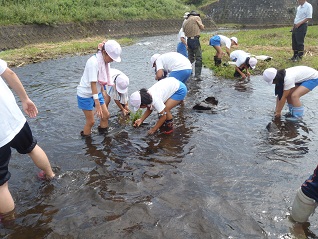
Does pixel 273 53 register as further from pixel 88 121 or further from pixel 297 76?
pixel 88 121

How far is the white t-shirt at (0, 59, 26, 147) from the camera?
9.05 feet

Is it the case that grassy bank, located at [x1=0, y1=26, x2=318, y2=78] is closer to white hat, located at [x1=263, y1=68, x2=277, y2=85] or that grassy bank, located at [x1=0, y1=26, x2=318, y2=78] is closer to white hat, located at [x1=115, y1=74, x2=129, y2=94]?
white hat, located at [x1=263, y1=68, x2=277, y2=85]

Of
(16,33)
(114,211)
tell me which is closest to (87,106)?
(114,211)

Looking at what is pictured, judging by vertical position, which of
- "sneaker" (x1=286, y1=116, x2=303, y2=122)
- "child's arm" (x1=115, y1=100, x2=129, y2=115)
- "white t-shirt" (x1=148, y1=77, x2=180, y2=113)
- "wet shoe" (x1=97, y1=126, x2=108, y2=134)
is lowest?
"sneaker" (x1=286, y1=116, x2=303, y2=122)

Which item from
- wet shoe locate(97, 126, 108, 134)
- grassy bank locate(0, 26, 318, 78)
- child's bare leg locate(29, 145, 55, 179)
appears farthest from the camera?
grassy bank locate(0, 26, 318, 78)

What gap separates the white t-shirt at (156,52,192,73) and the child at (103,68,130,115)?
1102 millimetres

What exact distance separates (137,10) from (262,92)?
29266 mm

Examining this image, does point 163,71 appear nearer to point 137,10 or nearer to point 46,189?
point 46,189

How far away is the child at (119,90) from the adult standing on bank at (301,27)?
712cm

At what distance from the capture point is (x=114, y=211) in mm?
3273

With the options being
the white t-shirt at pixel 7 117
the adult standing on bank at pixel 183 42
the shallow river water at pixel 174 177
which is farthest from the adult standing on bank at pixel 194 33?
the white t-shirt at pixel 7 117

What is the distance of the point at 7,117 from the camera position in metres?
2.80

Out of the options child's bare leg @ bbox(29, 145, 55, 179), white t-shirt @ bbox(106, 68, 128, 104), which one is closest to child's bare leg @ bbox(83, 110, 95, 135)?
white t-shirt @ bbox(106, 68, 128, 104)

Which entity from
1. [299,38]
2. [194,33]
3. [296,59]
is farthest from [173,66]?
[299,38]
